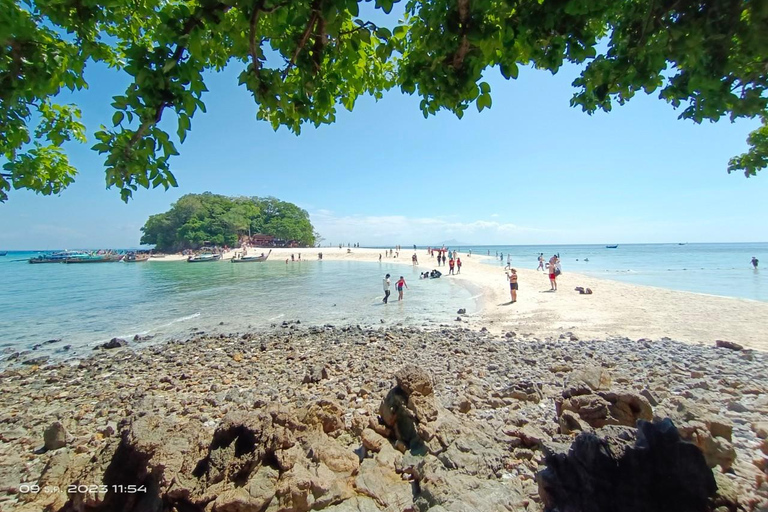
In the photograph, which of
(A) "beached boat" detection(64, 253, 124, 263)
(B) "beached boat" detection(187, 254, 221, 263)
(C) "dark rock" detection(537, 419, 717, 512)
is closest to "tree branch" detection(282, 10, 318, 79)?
(C) "dark rock" detection(537, 419, 717, 512)

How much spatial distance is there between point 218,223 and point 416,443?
334 feet

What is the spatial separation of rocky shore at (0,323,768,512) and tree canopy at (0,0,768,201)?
268 cm

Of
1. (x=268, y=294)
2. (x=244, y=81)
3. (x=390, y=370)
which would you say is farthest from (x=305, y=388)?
(x=268, y=294)

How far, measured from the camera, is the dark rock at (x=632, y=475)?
7.33 feet

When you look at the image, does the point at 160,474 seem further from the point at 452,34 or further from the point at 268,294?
the point at 268,294

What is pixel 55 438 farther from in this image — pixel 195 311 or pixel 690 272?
pixel 690 272

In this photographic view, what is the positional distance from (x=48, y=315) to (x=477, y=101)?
998 inches

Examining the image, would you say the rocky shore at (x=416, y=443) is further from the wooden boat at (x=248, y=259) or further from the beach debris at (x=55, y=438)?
the wooden boat at (x=248, y=259)

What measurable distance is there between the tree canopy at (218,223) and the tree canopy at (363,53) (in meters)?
98.6

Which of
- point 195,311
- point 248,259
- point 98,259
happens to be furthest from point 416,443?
point 98,259

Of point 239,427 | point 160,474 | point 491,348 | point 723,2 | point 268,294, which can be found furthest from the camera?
point 268,294

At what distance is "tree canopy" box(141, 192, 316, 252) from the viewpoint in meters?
92.3

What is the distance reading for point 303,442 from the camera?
3.51 meters

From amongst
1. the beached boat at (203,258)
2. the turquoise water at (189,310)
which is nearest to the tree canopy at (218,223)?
the beached boat at (203,258)
